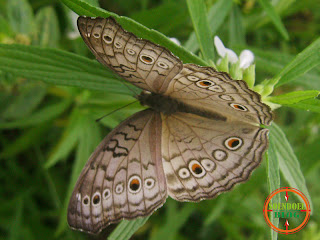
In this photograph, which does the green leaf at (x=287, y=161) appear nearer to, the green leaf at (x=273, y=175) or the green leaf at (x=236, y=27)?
the green leaf at (x=273, y=175)

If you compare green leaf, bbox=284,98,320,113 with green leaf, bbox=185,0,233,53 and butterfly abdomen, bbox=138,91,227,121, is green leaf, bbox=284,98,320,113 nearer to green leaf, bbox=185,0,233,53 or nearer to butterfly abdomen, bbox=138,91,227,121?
butterfly abdomen, bbox=138,91,227,121

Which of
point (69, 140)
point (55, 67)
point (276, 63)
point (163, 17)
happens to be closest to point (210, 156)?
point (55, 67)

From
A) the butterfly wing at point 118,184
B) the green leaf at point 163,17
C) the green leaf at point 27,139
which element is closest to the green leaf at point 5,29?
the green leaf at point 27,139

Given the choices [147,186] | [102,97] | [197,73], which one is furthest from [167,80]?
[102,97]

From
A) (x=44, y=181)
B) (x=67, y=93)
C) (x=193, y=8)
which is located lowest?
(x=44, y=181)

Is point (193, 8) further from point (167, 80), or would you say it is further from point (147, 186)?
point (147, 186)

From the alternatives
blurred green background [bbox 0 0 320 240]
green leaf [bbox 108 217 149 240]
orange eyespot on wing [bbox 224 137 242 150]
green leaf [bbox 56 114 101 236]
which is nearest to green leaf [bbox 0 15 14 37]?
blurred green background [bbox 0 0 320 240]
